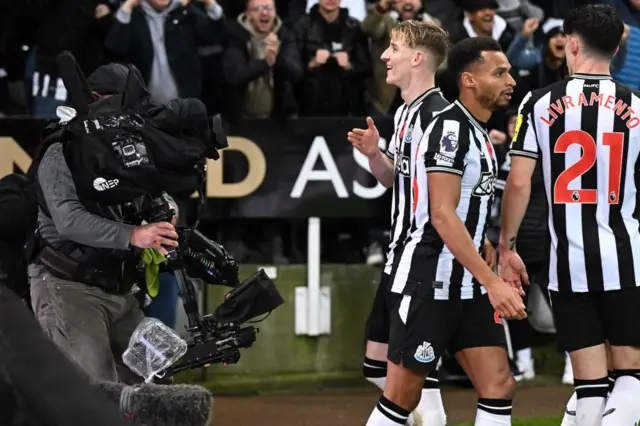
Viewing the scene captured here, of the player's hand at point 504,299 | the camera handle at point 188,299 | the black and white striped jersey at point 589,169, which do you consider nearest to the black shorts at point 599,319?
the black and white striped jersey at point 589,169

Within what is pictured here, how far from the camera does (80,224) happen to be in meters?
4.92

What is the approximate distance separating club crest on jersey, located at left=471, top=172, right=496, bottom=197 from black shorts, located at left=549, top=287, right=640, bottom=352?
60 centimetres

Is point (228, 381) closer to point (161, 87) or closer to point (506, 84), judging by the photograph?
point (161, 87)

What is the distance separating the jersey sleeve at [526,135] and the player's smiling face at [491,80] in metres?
0.11

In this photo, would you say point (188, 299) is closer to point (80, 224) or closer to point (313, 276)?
point (80, 224)

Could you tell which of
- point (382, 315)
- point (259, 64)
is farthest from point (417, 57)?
point (259, 64)

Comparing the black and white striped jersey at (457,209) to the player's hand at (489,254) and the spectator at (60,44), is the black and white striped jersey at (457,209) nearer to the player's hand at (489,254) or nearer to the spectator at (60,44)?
the player's hand at (489,254)

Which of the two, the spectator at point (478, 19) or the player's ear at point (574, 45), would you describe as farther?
the spectator at point (478, 19)

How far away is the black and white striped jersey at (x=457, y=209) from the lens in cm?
484

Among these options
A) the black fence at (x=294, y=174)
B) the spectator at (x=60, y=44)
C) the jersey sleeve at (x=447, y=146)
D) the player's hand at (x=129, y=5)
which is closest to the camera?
the jersey sleeve at (x=447, y=146)

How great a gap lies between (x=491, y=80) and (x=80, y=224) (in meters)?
1.84

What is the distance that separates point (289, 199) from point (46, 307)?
3332 millimetres

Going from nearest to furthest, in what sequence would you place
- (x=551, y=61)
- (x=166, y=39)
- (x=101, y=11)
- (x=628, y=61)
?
1. (x=166, y=39)
2. (x=101, y=11)
3. (x=628, y=61)
4. (x=551, y=61)

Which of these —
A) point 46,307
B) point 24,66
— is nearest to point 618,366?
point 46,307
